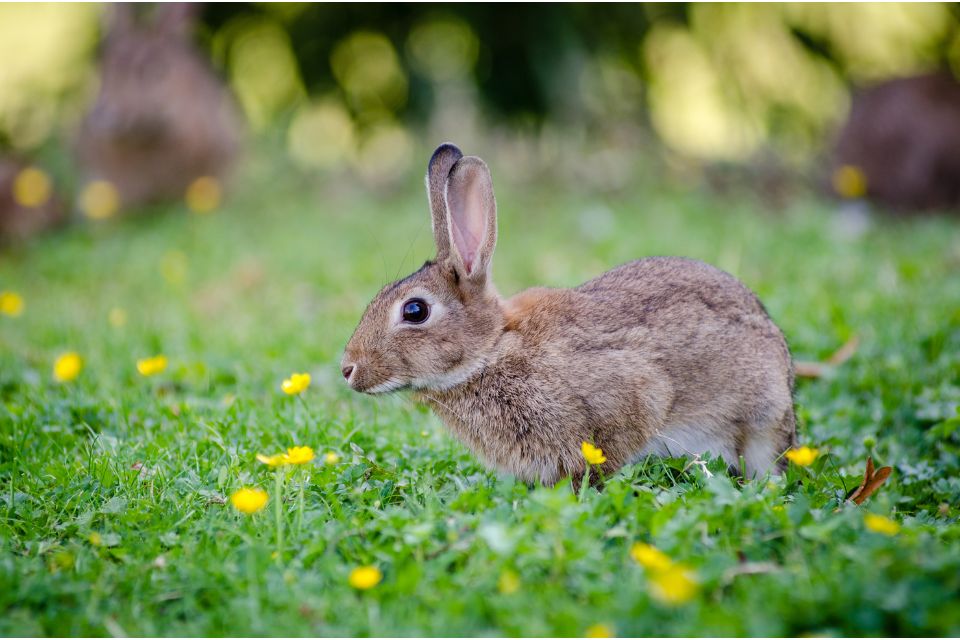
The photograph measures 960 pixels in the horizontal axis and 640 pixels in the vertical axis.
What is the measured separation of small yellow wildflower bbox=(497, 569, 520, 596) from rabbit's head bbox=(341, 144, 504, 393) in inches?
50.0

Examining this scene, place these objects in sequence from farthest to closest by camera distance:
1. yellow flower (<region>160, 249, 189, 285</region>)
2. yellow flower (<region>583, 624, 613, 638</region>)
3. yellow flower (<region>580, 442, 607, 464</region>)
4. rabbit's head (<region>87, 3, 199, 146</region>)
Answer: rabbit's head (<region>87, 3, 199, 146</region>)
yellow flower (<region>160, 249, 189, 285</region>)
yellow flower (<region>580, 442, 607, 464</region>)
yellow flower (<region>583, 624, 613, 638</region>)

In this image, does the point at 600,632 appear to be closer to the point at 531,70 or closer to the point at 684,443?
the point at 684,443

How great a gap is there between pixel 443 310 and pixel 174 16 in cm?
800

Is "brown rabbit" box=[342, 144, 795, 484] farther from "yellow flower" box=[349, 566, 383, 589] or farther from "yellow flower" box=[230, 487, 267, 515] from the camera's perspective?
"yellow flower" box=[349, 566, 383, 589]

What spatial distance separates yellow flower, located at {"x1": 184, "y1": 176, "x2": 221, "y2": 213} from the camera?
365 inches

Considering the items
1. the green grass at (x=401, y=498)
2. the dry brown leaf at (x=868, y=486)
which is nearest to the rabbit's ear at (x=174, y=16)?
the green grass at (x=401, y=498)

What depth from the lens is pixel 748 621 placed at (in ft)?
8.06

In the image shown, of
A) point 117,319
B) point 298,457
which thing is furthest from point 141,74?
point 298,457

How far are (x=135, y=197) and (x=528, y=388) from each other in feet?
25.9

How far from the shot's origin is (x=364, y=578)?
106 inches

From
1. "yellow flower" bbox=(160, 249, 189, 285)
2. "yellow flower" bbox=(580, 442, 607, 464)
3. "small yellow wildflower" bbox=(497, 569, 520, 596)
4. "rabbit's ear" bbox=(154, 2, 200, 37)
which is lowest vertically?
"small yellow wildflower" bbox=(497, 569, 520, 596)

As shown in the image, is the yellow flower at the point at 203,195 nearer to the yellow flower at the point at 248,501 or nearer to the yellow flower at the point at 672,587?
the yellow flower at the point at 248,501

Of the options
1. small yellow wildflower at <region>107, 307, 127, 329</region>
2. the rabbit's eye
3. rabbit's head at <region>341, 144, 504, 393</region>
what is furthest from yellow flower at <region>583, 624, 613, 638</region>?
small yellow wildflower at <region>107, 307, 127, 329</region>

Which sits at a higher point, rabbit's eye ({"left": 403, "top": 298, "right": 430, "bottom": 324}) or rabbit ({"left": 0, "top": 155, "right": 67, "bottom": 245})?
rabbit ({"left": 0, "top": 155, "right": 67, "bottom": 245})
